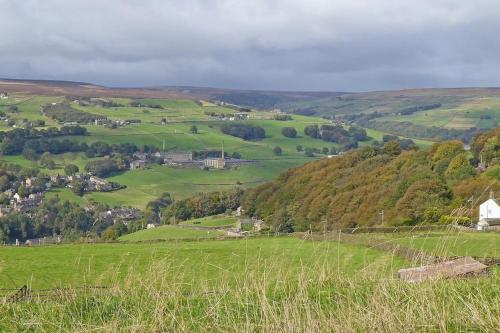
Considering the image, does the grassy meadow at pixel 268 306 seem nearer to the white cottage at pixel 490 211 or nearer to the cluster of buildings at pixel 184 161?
the white cottage at pixel 490 211

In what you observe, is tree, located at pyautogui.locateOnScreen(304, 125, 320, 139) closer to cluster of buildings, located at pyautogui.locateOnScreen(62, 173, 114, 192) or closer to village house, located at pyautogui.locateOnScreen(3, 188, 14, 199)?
cluster of buildings, located at pyautogui.locateOnScreen(62, 173, 114, 192)

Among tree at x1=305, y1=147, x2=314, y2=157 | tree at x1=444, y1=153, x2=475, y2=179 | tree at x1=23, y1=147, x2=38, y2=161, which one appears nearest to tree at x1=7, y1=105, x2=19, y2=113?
tree at x1=23, y1=147, x2=38, y2=161

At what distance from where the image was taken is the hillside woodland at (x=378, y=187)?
155 ft

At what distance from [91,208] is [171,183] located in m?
21.2

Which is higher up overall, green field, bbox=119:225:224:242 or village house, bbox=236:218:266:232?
green field, bbox=119:225:224:242

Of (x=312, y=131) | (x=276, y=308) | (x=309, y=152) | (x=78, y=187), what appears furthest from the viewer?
(x=312, y=131)

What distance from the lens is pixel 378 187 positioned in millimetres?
58625

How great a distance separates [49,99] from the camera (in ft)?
555

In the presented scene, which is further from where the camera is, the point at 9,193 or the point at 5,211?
the point at 9,193

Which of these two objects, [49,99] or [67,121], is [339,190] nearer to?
[67,121]

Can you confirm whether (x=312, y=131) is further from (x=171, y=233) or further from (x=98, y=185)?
(x=171, y=233)

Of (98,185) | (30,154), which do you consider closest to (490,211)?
(98,185)

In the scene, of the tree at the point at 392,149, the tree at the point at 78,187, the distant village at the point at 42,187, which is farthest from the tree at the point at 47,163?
the tree at the point at 392,149

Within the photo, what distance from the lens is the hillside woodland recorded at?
155 ft
